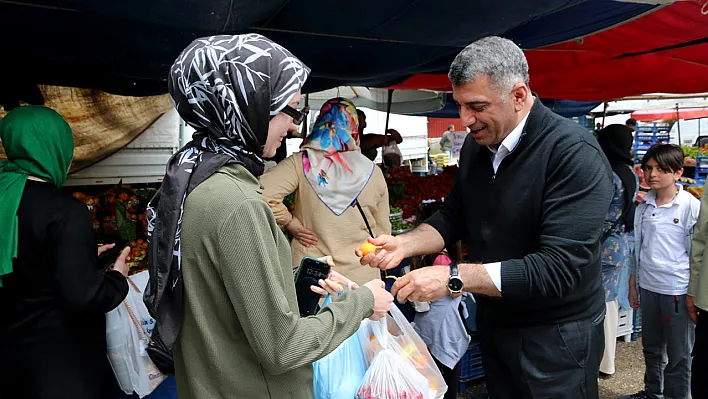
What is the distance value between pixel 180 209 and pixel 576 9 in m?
2.26

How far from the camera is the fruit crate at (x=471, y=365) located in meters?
3.74

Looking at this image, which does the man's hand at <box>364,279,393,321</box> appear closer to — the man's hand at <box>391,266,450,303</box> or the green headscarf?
the man's hand at <box>391,266,450,303</box>

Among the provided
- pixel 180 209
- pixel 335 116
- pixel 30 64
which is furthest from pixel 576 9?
pixel 30 64

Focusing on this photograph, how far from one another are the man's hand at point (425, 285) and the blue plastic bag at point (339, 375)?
0.31 meters

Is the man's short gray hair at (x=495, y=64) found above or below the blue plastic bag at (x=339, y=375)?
above

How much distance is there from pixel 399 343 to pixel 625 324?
392 centimetres

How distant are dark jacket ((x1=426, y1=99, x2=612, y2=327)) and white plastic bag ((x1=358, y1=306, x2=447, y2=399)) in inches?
11.8

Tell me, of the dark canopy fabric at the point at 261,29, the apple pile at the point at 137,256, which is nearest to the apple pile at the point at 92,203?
the apple pile at the point at 137,256

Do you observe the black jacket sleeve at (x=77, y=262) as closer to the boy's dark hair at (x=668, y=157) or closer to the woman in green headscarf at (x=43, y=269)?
the woman in green headscarf at (x=43, y=269)

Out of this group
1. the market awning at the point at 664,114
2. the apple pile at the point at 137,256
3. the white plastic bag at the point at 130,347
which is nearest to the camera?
the white plastic bag at the point at 130,347

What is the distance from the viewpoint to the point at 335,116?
2.98 m

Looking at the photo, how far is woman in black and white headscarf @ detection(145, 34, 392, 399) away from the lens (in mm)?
1110

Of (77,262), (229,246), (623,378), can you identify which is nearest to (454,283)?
(229,246)

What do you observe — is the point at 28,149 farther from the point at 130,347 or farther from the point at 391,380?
the point at 391,380
